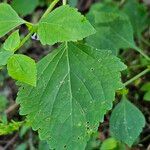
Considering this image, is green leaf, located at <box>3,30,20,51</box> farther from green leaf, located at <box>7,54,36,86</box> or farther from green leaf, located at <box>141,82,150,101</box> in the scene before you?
green leaf, located at <box>141,82,150,101</box>

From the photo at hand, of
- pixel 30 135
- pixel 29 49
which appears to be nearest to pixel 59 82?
pixel 30 135

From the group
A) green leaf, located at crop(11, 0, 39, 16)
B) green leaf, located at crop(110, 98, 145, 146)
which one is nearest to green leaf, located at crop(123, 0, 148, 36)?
green leaf, located at crop(11, 0, 39, 16)

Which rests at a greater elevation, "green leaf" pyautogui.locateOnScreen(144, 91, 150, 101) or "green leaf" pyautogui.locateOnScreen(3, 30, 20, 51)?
"green leaf" pyautogui.locateOnScreen(3, 30, 20, 51)

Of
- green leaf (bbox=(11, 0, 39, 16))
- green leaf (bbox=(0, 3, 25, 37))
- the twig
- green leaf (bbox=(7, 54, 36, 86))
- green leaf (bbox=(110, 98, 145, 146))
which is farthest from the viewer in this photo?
the twig

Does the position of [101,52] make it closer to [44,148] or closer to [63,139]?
[63,139]

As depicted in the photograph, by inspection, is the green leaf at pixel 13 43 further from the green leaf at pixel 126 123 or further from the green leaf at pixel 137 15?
the green leaf at pixel 137 15

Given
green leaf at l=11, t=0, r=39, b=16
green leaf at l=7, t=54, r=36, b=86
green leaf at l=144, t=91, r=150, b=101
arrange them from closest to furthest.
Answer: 1. green leaf at l=7, t=54, r=36, b=86
2. green leaf at l=144, t=91, r=150, b=101
3. green leaf at l=11, t=0, r=39, b=16

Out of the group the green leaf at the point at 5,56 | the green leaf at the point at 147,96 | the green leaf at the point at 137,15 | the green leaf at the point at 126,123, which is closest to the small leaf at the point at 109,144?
the green leaf at the point at 126,123
